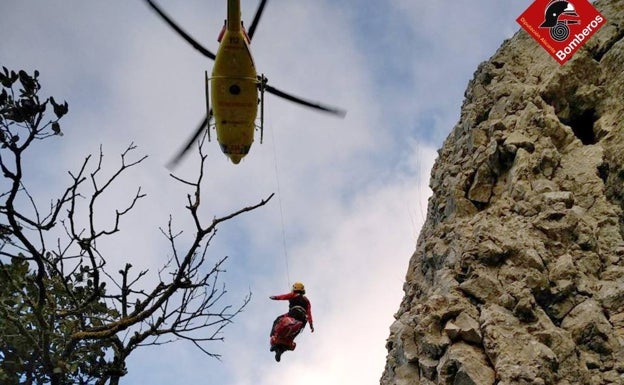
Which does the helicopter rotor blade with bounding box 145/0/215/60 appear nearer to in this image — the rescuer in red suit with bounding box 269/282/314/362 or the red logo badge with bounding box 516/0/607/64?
the rescuer in red suit with bounding box 269/282/314/362

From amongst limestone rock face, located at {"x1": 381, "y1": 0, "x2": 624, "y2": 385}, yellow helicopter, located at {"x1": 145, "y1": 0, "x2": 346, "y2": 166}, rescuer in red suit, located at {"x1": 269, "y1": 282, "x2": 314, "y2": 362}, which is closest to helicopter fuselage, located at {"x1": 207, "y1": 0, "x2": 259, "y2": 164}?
yellow helicopter, located at {"x1": 145, "y1": 0, "x2": 346, "y2": 166}

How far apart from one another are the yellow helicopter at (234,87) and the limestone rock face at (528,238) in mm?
4403

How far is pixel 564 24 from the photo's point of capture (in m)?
15.1

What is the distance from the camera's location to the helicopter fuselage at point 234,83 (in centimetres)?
922

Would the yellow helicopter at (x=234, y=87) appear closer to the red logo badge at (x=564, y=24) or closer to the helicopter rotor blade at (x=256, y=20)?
the helicopter rotor blade at (x=256, y=20)

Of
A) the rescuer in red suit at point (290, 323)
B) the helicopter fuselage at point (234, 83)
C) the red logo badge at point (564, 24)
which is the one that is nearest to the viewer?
the helicopter fuselage at point (234, 83)

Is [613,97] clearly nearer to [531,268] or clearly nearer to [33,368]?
[531,268]

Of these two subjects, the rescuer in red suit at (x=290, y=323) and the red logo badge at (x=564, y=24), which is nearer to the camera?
the rescuer in red suit at (x=290, y=323)

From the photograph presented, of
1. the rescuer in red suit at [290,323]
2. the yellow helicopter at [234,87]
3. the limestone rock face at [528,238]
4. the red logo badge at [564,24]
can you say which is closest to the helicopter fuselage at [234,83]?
the yellow helicopter at [234,87]

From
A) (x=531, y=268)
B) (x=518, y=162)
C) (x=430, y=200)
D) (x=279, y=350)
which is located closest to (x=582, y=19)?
(x=518, y=162)

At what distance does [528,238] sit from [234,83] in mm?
6473

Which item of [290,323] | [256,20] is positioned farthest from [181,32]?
[290,323]

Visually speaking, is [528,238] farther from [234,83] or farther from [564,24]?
[564,24]

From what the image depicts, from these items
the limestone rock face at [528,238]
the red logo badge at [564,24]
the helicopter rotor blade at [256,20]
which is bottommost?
the limestone rock face at [528,238]
